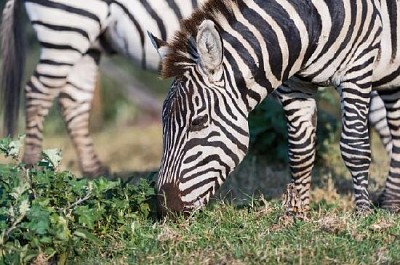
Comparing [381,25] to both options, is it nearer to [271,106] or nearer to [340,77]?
[340,77]

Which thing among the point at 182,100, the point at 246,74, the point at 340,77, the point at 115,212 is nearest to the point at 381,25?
the point at 340,77

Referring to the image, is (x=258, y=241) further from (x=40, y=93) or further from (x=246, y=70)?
(x=40, y=93)

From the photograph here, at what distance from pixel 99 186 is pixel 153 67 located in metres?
3.26

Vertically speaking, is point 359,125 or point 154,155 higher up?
point 359,125

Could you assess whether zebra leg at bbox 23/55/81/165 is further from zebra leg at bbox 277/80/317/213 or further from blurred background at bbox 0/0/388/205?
zebra leg at bbox 277/80/317/213

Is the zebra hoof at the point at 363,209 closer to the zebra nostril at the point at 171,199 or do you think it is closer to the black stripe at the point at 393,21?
the black stripe at the point at 393,21

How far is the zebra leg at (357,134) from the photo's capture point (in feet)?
21.9

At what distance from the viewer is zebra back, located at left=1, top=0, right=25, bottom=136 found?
9.81 meters

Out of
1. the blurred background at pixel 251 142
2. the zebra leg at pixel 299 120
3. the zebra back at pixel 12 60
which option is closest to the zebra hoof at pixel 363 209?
the zebra leg at pixel 299 120

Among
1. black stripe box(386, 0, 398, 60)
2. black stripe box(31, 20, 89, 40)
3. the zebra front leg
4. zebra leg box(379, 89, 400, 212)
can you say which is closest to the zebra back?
the zebra front leg

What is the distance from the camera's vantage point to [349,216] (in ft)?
19.9

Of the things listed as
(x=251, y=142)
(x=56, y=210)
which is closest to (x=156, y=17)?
(x=251, y=142)

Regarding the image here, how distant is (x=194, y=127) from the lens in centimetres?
620

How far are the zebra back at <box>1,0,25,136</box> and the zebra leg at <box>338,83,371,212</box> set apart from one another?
4.25 metres
